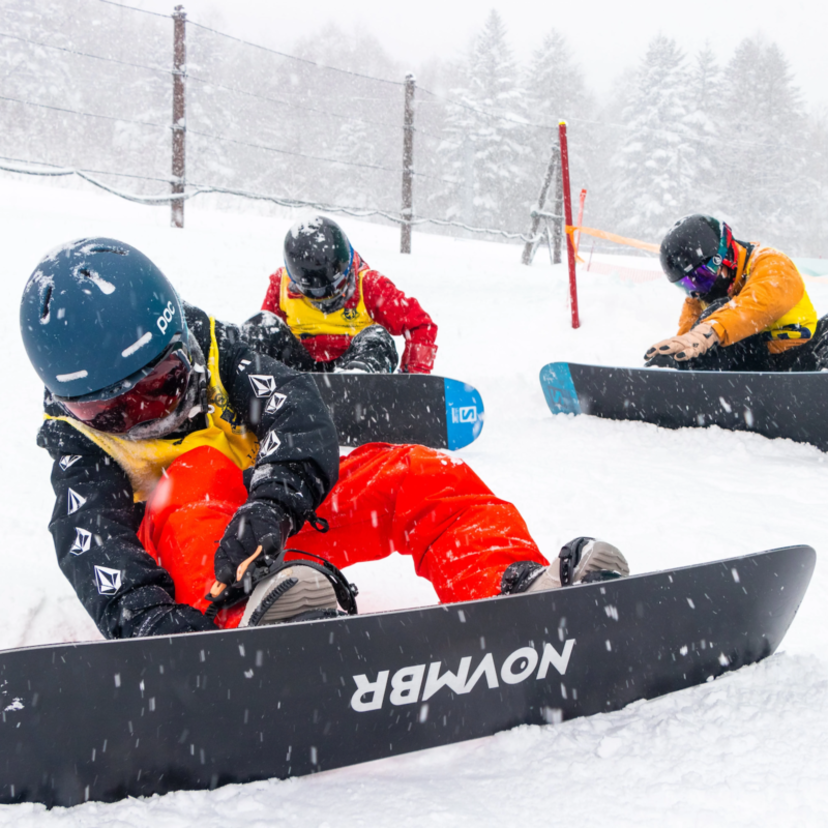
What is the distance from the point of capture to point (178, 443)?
1809mm

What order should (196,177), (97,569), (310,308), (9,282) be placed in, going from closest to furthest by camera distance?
1. (97,569)
2. (310,308)
3. (9,282)
4. (196,177)

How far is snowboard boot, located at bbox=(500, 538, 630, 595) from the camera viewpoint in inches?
53.6

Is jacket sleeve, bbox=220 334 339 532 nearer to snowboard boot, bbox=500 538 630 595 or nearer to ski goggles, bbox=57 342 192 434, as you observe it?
ski goggles, bbox=57 342 192 434

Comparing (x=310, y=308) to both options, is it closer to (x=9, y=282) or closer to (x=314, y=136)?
(x=9, y=282)

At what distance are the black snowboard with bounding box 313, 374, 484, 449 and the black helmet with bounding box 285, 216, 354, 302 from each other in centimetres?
65

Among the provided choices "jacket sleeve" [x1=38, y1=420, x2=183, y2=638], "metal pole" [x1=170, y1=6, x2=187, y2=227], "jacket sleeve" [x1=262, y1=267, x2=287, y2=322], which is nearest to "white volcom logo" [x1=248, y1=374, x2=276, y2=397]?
"jacket sleeve" [x1=38, y1=420, x2=183, y2=638]

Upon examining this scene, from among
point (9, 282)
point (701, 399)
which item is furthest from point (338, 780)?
point (9, 282)

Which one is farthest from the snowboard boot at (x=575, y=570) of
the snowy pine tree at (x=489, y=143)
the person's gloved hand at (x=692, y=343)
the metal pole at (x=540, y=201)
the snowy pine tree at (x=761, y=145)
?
the snowy pine tree at (x=761, y=145)

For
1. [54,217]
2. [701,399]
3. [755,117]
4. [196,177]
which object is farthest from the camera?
[755,117]

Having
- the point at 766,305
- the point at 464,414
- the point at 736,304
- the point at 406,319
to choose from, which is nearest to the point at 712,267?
the point at 736,304

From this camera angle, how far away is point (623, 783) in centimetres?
116

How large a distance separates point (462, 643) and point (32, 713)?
0.73 meters

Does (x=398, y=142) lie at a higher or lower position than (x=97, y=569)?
higher

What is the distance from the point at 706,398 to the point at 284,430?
274cm
